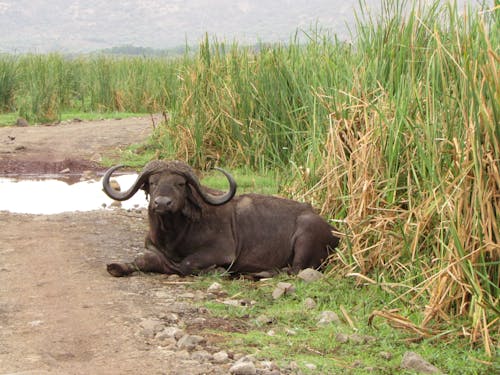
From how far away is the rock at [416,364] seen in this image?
5.10 meters

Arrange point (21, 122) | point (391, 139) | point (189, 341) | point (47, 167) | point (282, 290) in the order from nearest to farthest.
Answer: point (189, 341)
point (282, 290)
point (391, 139)
point (47, 167)
point (21, 122)

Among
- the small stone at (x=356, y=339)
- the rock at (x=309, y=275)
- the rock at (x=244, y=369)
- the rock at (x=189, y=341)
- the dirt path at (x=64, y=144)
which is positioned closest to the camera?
the rock at (x=244, y=369)

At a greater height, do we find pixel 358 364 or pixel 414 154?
pixel 414 154

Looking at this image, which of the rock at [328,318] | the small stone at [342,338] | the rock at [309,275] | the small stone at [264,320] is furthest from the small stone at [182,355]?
the rock at [309,275]

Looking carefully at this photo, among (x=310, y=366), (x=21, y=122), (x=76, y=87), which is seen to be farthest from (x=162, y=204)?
(x=76, y=87)

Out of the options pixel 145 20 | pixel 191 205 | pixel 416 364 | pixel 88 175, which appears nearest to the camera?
pixel 416 364

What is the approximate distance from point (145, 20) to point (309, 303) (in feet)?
449

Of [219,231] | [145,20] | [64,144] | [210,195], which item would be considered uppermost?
[145,20]

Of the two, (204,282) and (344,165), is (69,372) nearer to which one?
(204,282)

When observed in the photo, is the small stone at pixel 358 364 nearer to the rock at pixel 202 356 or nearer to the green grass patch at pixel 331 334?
the green grass patch at pixel 331 334

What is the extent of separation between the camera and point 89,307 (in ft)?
20.6

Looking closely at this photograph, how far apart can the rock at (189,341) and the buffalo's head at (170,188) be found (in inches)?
72.6

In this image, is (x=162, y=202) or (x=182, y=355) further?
(x=162, y=202)

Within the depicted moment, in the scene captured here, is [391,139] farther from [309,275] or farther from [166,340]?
[166,340]
